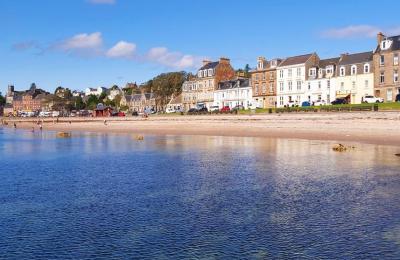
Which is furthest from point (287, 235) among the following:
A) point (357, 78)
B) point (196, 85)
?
point (196, 85)

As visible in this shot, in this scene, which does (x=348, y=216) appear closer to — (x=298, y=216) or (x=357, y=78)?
(x=298, y=216)

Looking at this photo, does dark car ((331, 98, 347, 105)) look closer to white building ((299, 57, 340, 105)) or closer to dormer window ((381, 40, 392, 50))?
white building ((299, 57, 340, 105))

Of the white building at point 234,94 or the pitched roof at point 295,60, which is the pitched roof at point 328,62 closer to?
the pitched roof at point 295,60

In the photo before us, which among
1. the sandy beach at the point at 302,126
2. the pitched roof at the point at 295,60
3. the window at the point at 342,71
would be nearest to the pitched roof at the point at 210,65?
the pitched roof at the point at 295,60

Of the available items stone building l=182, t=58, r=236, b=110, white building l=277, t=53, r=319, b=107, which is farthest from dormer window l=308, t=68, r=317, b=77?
stone building l=182, t=58, r=236, b=110

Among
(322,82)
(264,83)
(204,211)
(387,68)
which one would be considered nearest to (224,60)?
(264,83)

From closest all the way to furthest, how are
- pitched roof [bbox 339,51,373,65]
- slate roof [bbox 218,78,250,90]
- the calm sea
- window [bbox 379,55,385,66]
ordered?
the calm sea, window [bbox 379,55,385,66], pitched roof [bbox 339,51,373,65], slate roof [bbox 218,78,250,90]

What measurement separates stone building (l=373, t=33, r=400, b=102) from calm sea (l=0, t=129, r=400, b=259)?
5106 cm

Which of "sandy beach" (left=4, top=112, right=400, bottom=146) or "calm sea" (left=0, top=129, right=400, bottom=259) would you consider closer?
"calm sea" (left=0, top=129, right=400, bottom=259)

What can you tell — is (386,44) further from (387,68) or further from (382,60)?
(387,68)

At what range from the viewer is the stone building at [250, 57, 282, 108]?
90.8 m

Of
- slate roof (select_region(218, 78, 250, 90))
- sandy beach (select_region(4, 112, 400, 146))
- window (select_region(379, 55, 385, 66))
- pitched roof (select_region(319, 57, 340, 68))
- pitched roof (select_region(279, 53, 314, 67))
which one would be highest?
pitched roof (select_region(279, 53, 314, 67))

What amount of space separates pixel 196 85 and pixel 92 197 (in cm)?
9697

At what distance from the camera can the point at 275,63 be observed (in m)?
90.6
